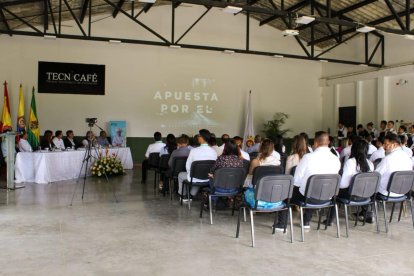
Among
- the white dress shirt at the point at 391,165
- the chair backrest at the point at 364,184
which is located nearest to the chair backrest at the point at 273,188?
the chair backrest at the point at 364,184

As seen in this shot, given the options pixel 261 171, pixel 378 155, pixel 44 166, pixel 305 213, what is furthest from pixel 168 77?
pixel 305 213

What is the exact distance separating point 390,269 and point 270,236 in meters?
1.32

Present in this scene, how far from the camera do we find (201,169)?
5469 millimetres

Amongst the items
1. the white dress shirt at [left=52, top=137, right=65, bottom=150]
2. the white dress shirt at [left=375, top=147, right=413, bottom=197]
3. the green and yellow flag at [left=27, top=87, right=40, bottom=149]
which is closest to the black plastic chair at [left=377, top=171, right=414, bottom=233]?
the white dress shirt at [left=375, top=147, right=413, bottom=197]

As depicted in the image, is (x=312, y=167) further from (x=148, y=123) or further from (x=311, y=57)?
(x=148, y=123)

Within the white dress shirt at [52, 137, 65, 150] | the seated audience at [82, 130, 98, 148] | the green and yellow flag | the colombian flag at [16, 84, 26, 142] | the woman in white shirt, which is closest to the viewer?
the woman in white shirt

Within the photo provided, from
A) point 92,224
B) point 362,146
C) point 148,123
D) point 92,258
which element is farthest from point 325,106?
point 92,258

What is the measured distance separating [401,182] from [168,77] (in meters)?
9.44

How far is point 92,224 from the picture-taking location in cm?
487

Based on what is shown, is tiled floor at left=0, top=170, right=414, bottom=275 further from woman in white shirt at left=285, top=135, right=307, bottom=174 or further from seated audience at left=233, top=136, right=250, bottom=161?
seated audience at left=233, top=136, right=250, bottom=161

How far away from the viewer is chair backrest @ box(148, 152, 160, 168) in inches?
307

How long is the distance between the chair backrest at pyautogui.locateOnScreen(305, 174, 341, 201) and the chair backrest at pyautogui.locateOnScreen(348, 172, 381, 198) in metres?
0.20

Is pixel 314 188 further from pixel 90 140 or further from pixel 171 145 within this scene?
pixel 90 140

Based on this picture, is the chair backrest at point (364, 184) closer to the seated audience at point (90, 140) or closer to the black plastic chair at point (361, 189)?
the black plastic chair at point (361, 189)
